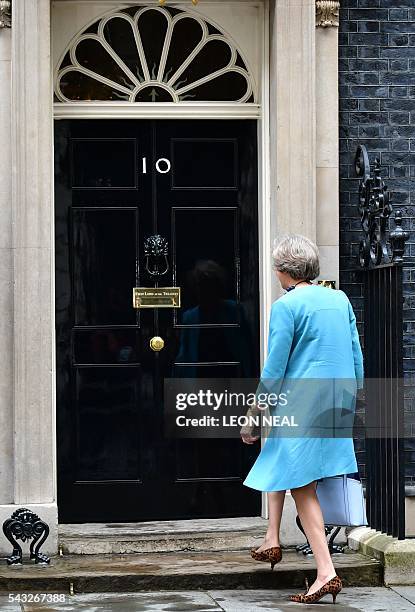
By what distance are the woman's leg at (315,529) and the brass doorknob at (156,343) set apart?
6.39ft

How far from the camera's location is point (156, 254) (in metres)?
8.89

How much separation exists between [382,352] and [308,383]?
1097 millimetres

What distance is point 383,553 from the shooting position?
7.94m

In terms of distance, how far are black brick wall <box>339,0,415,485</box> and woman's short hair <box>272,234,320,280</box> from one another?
150 cm

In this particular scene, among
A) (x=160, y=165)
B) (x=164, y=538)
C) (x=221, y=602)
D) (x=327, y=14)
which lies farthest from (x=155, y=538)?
(x=327, y=14)

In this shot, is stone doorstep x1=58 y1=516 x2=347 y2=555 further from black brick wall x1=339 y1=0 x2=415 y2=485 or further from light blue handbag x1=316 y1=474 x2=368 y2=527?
light blue handbag x1=316 y1=474 x2=368 y2=527

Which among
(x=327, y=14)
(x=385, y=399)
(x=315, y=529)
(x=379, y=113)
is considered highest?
(x=327, y=14)

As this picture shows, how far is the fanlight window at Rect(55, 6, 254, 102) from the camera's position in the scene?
8891mm

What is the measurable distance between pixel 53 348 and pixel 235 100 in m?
2.02

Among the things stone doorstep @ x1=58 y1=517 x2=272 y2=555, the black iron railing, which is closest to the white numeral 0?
the black iron railing

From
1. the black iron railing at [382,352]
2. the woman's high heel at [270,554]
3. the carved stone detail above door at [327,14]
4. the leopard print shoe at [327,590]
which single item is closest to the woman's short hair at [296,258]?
the black iron railing at [382,352]

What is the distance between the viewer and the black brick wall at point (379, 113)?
29.1ft

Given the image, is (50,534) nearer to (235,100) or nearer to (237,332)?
(237,332)

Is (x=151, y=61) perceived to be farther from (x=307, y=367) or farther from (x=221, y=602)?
(x=221, y=602)
